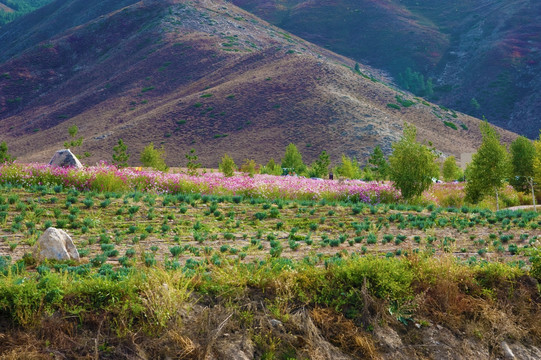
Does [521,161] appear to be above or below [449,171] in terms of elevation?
above

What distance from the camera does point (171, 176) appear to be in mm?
18984

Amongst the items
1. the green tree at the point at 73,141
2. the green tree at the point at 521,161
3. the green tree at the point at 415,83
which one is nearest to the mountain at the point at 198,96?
the green tree at the point at 415,83

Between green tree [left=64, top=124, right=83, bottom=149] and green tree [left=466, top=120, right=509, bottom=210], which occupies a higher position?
green tree [left=466, top=120, right=509, bottom=210]

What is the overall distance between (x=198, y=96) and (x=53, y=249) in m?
70.4

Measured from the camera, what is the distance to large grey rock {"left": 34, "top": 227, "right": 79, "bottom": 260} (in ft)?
26.0

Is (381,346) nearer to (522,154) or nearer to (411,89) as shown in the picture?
(522,154)

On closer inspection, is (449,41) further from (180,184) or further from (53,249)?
(53,249)

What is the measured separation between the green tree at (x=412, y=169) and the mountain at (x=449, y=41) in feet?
254

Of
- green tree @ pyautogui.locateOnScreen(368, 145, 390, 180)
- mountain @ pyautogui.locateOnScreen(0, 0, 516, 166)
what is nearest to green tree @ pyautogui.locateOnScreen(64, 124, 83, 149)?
mountain @ pyautogui.locateOnScreen(0, 0, 516, 166)

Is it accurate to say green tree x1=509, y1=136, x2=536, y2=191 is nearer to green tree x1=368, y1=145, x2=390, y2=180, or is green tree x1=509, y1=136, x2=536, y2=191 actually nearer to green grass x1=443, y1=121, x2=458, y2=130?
green tree x1=368, y1=145, x2=390, y2=180

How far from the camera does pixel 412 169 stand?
1947 centimetres

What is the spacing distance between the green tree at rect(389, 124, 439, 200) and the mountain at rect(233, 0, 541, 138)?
77569 millimetres

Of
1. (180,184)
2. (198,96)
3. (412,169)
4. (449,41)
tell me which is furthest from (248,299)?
(449,41)

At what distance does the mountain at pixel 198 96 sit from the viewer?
63969 mm
